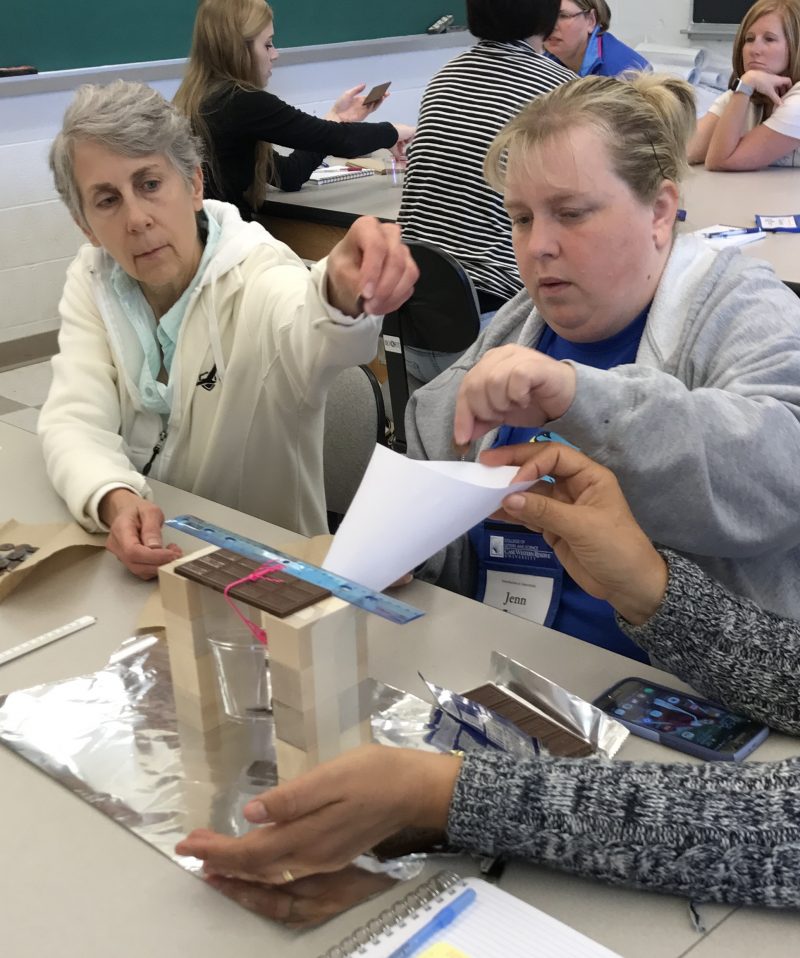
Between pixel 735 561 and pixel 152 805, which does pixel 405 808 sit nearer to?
pixel 152 805

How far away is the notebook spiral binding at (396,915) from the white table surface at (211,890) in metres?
0.03

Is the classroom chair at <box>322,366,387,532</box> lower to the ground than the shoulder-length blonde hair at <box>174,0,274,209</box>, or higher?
lower

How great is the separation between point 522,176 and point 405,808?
2.95ft

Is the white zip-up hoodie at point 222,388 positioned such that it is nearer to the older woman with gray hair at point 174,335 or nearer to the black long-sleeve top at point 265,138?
the older woman with gray hair at point 174,335

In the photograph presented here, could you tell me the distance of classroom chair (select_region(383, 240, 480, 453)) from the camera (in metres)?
2.52

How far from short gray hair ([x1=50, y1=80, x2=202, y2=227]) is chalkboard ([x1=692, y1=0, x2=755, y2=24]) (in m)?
5.13

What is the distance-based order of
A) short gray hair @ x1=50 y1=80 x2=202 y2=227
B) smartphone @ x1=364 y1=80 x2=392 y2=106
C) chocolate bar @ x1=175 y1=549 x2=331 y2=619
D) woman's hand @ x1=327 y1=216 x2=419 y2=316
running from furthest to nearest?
smartphone @ x1=364 y1=80 x2=392 y2=106, short gray hair @ x1=50 y1=80 x2=202 y2=227, woman's hand @ x1=327 y1=216 x2=419 y2=316, chocolate bar @ x1=175 y1=549 x2=331 y2=619

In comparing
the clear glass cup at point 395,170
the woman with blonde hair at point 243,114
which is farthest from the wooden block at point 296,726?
the clear glass cup at point 395,170

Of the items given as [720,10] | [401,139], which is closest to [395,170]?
[401,139]

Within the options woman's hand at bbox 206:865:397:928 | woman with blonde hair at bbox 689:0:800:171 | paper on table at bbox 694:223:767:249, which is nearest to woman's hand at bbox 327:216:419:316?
woman's hand at bbox 206:865:397:928

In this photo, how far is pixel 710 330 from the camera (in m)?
1.35

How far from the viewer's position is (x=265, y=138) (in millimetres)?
3723

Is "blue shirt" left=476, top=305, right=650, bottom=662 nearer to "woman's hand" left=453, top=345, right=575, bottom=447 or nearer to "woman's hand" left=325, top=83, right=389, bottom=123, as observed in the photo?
"woman's hand" left=453, top=345, right=575, bottom=447

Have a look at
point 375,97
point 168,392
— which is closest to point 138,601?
point 168,392
